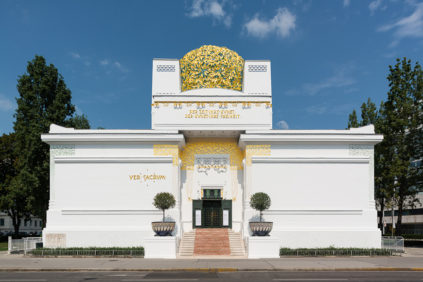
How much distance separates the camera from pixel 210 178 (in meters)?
28.6

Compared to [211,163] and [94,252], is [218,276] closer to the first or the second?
[94,252]

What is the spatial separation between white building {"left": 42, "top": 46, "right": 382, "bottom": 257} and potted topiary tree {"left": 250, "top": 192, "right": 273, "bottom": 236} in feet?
3.99

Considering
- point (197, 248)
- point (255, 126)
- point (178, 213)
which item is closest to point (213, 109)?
point (255, 126)

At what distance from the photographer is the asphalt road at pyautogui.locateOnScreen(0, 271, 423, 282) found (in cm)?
1444

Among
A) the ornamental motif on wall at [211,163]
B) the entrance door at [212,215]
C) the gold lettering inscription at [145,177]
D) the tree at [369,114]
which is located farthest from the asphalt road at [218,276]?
the tree at [369,114]

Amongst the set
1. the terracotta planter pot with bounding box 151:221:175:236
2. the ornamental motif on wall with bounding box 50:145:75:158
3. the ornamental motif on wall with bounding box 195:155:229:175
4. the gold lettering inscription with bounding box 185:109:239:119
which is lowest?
the terracotta planter pot with bounding box 151:221:175:236

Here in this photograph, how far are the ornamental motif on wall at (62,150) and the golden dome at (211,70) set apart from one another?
9.08 m

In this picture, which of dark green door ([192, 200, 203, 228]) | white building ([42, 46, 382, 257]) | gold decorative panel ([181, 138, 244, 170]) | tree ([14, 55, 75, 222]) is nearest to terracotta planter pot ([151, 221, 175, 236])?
white building ([42, 46, 382, 257])

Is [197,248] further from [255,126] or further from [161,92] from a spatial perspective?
[161,92]

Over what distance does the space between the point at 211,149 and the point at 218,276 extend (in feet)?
47.7

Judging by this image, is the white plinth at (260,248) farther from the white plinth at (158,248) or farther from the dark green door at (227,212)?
the dark green door at (227,212)

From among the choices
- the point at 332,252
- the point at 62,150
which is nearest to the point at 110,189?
the point at 62,150

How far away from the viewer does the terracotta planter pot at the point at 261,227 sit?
23594 millimetres

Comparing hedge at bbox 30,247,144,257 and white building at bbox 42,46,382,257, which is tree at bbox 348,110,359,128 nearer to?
white building at bbox 42,46,382,257
